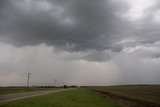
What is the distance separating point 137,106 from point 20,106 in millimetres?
14418

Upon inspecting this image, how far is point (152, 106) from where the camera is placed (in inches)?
1257

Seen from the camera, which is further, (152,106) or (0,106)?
(152,106)

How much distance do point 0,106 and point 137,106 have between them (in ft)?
53.7

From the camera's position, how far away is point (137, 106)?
3148cm

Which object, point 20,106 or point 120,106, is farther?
point 120,106

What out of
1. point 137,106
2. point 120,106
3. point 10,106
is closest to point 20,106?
point 10,106

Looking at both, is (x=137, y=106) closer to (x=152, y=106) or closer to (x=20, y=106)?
(x=152, y=106)

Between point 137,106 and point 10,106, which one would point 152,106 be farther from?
point 10,106

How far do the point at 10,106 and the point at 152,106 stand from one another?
17.4 metres

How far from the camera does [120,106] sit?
1211 inches

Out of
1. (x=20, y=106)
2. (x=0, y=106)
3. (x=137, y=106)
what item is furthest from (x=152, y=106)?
(x=0, y=106)

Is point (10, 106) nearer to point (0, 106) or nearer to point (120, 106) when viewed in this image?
point (0, 106)

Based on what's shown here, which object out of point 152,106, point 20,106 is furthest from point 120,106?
point 20,106

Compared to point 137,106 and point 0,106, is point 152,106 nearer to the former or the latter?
point 137,106
